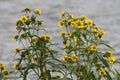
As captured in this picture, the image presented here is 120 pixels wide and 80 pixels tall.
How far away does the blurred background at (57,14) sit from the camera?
16.4ft

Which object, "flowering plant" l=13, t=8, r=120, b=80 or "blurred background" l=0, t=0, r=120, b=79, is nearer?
"flowering plant" l=13, t=8, r=120, b=80

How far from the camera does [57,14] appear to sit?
5.88 meters

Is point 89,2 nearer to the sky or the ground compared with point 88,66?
nearer to the sky

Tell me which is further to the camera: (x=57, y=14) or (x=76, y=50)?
(x=57, y=14)

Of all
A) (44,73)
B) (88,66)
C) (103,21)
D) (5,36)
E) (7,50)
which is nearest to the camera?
(88,66)

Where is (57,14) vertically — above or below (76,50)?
above

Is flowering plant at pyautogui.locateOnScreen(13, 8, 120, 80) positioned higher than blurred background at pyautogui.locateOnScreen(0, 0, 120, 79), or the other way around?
blurred background at pyautogui.locateOnScreen(0, 0, 120, 79)

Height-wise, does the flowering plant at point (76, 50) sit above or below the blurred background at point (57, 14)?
below

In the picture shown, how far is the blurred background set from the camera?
501cm

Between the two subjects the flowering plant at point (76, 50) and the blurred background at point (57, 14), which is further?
the blurred background at point (57, 14)

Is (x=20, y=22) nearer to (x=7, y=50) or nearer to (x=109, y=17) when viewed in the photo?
(x=7, y=50)

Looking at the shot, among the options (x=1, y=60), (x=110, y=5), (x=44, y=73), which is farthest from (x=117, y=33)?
(x=44, y=73)

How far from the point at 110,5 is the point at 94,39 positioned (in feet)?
13.1

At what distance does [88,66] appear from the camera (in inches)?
87.2
